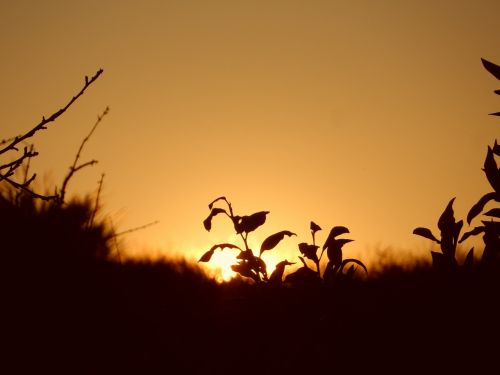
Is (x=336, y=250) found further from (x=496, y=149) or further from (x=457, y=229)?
(x=496, y=149)

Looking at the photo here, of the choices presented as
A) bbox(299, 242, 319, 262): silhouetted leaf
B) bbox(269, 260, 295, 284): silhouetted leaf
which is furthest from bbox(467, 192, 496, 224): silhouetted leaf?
bbox(269, 260, 295, 284): silhouetted leaf

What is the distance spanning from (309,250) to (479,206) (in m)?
0.69

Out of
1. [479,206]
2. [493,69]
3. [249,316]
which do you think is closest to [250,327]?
[249,316]

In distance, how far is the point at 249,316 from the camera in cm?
222

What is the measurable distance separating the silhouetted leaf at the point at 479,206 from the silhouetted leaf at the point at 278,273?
74 cm

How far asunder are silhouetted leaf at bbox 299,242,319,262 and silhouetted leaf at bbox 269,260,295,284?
0.27 ft

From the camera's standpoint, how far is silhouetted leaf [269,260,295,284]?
2.28 meters

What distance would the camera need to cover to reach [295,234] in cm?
234

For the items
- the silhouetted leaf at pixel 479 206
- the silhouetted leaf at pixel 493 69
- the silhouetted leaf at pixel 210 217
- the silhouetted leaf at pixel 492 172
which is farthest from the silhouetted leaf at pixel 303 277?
the silhouetted leaf at pixel 493 69

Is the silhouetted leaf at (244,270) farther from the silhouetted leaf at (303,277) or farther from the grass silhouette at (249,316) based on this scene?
the silhouetted leaf at (303,277)

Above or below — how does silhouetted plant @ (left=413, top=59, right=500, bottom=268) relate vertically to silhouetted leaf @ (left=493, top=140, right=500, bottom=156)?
below

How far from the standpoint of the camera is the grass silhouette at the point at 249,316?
1.89 metres

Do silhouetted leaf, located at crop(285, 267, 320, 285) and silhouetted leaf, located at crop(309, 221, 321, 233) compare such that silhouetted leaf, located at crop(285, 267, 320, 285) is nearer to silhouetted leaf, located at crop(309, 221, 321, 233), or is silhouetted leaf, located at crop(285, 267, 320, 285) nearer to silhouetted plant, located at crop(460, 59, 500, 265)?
silhouetted leaf, located at crop(309, 221, 321, 233)

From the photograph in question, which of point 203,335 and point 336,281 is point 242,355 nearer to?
point 336,281
